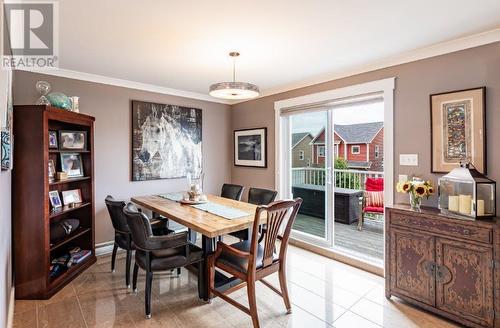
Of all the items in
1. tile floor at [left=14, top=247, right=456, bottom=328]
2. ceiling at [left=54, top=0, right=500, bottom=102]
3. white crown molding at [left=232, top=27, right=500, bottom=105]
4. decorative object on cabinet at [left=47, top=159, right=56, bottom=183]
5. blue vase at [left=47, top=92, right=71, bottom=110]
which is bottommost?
tile floor at [left=14, top=247, right=456, bottom=328]

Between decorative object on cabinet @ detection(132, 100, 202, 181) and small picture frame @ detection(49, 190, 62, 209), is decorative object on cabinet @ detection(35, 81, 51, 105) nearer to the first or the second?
small picture frame @ detection(49, 190, 62, 209)

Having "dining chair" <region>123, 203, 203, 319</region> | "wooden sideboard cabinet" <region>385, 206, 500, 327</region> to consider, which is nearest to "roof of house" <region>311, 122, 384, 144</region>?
"wooden sideboard cabinet" <region>385, 206, 500, 327</region>

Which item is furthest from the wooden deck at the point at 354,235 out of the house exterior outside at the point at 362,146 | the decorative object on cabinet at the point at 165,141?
the decorative object on cabinet at the point at 165,141

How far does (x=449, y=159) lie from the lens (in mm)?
2434

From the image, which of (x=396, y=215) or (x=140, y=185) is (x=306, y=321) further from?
(x=140, y=185)

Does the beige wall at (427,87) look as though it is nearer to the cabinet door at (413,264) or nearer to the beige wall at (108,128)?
the cabinet door at (413,264)

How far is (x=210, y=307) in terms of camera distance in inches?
91.7

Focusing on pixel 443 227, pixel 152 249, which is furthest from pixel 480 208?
pixel 152 249

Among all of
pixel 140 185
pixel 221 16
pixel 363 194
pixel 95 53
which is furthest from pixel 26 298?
pixel 363 194

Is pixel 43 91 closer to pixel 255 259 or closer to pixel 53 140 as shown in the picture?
pixel 53 140

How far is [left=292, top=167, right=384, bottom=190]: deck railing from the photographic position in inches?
152

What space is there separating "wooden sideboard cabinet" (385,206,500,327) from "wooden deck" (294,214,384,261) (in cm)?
93

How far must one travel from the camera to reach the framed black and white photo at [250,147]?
4.32 meters

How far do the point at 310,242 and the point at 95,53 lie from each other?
350 centimetres
